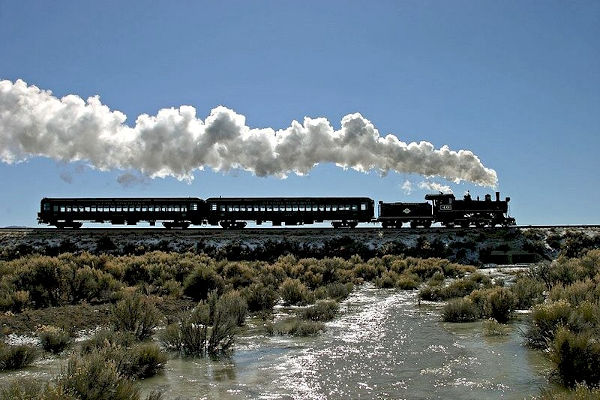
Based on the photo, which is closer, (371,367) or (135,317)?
(371,367)

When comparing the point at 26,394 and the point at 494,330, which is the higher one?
the point at 26,394

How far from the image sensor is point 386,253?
127 feet

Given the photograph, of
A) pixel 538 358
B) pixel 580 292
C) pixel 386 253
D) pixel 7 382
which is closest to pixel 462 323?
pixel 580 292

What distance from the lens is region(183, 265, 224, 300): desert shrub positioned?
69.8ft

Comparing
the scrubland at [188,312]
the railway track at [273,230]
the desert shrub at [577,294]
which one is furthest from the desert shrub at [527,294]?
the railway track at [273,230]

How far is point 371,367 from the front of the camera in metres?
10.3

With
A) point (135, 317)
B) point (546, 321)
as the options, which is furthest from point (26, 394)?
point (546, 321)

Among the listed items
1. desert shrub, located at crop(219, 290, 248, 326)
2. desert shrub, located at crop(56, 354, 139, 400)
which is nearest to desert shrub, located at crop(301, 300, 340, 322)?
desert shrub, located at crop(219, 290, 248, 326)

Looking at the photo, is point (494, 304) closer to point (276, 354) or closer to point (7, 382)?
point (276, 354)

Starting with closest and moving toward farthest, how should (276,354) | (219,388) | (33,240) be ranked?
(219,388), (276,354), (33,240)

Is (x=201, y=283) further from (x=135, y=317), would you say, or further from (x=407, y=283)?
(x=407, y=283)

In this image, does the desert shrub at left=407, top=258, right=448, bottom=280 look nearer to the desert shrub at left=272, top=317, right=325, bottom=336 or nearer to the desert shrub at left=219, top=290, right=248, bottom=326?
the desert shrub at left=219, top=290, right=248, bottom=326

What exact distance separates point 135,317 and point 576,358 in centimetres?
945

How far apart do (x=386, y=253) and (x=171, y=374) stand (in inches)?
1179
